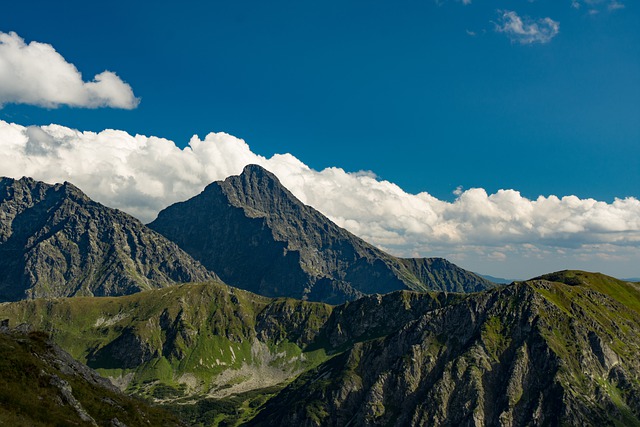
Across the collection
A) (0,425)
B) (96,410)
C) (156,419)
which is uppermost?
(0,425)

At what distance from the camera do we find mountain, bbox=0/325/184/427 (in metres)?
69.1

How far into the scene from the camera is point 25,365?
86062 millimetres

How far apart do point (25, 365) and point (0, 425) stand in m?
29.4

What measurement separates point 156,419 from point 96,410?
23407mm

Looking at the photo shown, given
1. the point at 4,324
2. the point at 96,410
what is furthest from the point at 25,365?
the point at 4,324

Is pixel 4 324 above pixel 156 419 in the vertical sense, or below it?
above

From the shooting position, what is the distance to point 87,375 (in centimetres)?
12450

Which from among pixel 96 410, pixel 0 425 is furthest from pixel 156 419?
pixel 0 425

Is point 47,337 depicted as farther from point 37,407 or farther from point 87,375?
point 37,407

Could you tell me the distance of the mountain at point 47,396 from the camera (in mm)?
69062

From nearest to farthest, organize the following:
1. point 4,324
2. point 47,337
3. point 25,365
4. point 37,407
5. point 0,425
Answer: point 0,425 → point 37,407 → point 25,365 → point 47,337 → point 4,324

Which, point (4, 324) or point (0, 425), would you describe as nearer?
point (0, 425)

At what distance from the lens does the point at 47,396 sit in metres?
78.4

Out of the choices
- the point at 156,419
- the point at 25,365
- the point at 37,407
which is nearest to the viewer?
the point at 37,407
